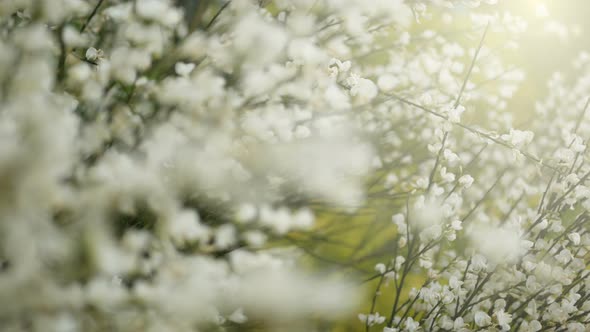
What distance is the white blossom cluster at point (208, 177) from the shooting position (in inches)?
24.1

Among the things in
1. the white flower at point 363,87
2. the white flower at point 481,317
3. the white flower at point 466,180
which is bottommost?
the white flower at point 481,317

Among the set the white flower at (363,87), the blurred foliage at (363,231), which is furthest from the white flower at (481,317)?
the white flower at (363,87)

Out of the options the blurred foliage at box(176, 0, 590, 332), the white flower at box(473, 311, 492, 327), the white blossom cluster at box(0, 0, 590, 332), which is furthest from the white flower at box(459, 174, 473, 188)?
the blurred foliage at box(176, 0, 590, 332)

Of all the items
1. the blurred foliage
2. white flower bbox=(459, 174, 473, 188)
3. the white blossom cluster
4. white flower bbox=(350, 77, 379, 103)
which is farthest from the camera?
the blurred foliage

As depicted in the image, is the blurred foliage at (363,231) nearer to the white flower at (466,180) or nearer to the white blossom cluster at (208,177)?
the white blossom cluster at (208,177)

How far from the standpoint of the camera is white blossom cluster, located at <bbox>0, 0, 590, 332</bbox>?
61cm

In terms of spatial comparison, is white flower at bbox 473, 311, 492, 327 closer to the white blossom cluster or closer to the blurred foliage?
the white blossom cluster

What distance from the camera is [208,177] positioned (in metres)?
0.80

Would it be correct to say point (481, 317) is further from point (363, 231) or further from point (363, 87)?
point (363, 231)

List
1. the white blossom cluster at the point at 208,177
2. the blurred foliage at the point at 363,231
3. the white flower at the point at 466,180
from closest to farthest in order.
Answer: the white blossom cluster at the point at 208,177 < the white flower at the point at 466,180 < the blurred foliage at the point at 363,231

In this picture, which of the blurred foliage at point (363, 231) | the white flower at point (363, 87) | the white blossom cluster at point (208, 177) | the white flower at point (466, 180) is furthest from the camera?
the blurred foliage at point (363, 231)

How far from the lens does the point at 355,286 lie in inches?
105

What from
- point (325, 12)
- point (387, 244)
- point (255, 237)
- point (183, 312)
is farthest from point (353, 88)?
point (387, 244)

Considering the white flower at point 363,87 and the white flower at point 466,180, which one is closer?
the white flower at point 363,87
